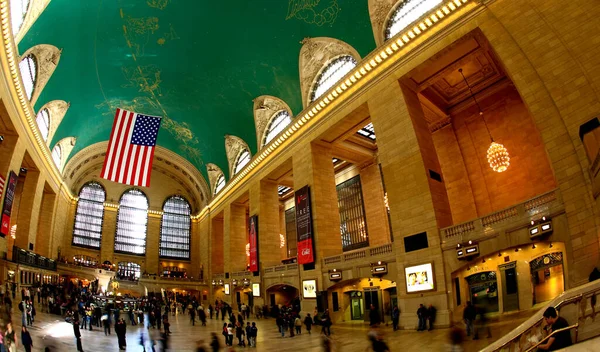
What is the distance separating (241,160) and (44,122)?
510 inches

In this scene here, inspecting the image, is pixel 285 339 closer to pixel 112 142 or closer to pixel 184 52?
pixel 112 142

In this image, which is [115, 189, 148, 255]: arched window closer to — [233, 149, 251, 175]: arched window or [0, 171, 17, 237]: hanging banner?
[233, 149, 251, 175]: arched window

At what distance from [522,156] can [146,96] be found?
72.8ft

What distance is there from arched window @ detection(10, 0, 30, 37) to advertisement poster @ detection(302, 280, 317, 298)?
16.5 meters

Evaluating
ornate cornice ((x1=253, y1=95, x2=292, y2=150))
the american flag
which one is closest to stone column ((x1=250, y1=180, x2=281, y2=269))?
ornate cornice ((x1=253, y1=95, x2=292, y2=150))

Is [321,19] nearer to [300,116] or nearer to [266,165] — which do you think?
[300,116]

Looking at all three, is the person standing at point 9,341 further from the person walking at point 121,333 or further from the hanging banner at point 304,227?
the hanging banner at point 304,227

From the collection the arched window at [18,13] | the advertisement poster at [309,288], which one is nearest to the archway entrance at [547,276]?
the advertisement poster at [309,288]

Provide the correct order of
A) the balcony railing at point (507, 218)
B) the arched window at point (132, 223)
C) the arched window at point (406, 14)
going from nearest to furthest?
1. the balcony railing at point (507, 218)
2. the arched window at point (406, 14)
3. the arched window at point (132, 223)

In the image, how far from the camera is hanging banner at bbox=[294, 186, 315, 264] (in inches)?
688

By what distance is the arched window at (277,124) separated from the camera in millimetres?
22125

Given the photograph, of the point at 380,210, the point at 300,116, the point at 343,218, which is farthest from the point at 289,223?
the point at 300,116

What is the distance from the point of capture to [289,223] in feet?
101

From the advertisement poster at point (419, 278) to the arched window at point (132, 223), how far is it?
106 ft
